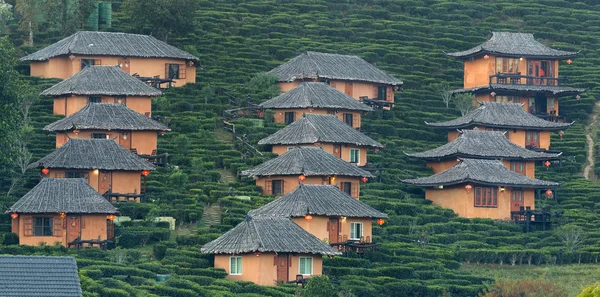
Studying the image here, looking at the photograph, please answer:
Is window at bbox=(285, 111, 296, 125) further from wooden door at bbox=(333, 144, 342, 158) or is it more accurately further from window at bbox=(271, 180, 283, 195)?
window at bbox=(271, 180, 283, 195)

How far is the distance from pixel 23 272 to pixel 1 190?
1414 inches

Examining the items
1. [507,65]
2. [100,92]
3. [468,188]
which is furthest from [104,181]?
[507,65]

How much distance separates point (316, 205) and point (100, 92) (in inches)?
906

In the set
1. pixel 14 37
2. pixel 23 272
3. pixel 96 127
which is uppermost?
→ pixel 14 37

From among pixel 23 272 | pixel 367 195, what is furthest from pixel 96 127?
pixel 23 272

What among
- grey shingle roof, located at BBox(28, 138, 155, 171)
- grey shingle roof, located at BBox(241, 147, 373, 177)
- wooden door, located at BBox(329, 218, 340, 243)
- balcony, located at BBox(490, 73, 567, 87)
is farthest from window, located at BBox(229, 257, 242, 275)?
balcony, located at BBox(490, 73, 567, 87)

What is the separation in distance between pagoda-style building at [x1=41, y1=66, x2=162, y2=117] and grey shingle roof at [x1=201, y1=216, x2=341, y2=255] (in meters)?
25.1

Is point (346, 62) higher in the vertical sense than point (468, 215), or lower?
higher

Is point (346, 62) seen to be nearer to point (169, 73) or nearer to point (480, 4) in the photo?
point (169, 73)

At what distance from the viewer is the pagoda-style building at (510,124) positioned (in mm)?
117562

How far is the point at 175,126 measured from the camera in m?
112

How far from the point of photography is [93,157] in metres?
98.8

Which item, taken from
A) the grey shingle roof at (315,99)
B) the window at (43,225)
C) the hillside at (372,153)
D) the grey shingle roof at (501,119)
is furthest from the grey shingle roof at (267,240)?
the grey shingle roof at (501,119)

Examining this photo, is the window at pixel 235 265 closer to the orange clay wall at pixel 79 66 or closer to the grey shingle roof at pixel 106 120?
the grey shingle roof at pixel 106 120
